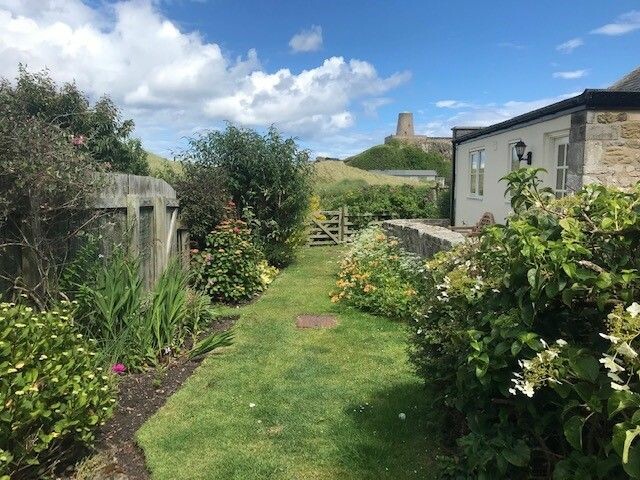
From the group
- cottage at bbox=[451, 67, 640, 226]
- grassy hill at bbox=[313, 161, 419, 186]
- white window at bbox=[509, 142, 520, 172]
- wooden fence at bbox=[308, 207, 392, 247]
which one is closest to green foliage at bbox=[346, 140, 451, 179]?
grassy hill at bbox=[313, 161, 419, 186]

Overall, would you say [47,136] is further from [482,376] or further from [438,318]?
[482,376]

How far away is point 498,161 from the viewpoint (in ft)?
38.9

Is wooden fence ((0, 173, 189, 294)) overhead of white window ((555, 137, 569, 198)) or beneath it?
beneath

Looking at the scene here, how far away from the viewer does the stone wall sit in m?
7.46

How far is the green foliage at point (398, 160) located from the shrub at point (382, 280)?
170 ft

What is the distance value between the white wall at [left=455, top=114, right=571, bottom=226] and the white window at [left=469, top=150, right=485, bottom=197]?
5.0 inches

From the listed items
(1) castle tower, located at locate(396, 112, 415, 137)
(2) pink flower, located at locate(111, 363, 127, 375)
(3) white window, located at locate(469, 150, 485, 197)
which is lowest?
(2) pink flower, located at locate(111, 363, 127, 375)

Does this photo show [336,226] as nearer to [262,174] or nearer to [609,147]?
[262,174]

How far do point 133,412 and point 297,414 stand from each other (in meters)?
1.36

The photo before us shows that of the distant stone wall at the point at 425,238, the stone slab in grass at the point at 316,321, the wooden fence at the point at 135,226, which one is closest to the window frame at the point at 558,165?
the distant stone wall at the point at 425,238

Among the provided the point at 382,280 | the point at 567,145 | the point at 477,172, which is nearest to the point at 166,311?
the point at 382,280

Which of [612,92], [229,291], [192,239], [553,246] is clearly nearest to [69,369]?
[553,246]

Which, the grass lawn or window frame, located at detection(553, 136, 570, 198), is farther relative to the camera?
window frame, located at detection(553, 136, 570, 198)

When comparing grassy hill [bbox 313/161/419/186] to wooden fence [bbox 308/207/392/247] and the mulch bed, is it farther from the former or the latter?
the mulch bed
